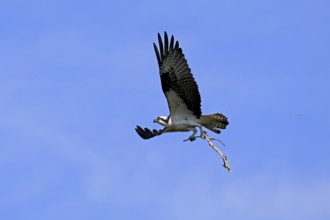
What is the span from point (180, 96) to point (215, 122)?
79 cm

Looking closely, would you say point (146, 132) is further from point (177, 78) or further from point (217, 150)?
point (217, 150)

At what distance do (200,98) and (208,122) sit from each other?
0.46 metres

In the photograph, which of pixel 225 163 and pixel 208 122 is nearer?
pixel 225 163

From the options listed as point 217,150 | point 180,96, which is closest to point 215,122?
point 180,96

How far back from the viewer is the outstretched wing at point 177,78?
12711 millimetres

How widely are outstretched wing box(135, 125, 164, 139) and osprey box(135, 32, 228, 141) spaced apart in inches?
12.7

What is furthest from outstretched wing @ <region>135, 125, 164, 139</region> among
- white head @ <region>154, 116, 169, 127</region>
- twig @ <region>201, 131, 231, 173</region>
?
twig @ <region>201, 131, 231, 173</region>

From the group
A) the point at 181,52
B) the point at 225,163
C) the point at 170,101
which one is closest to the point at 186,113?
the point at 170,101

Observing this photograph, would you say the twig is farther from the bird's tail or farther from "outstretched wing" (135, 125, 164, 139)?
"outstretched wing" (135, 125, 164, 139)

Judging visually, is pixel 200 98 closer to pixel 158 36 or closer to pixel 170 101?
pixel 170 101

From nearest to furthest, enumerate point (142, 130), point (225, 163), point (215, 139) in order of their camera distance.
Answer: point (225, 163)
point (215, 139)
point (142, 130)

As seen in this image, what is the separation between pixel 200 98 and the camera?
13.0 meters

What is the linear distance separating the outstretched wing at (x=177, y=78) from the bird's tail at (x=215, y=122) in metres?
0.19

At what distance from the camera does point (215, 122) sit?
1290 centimetres
